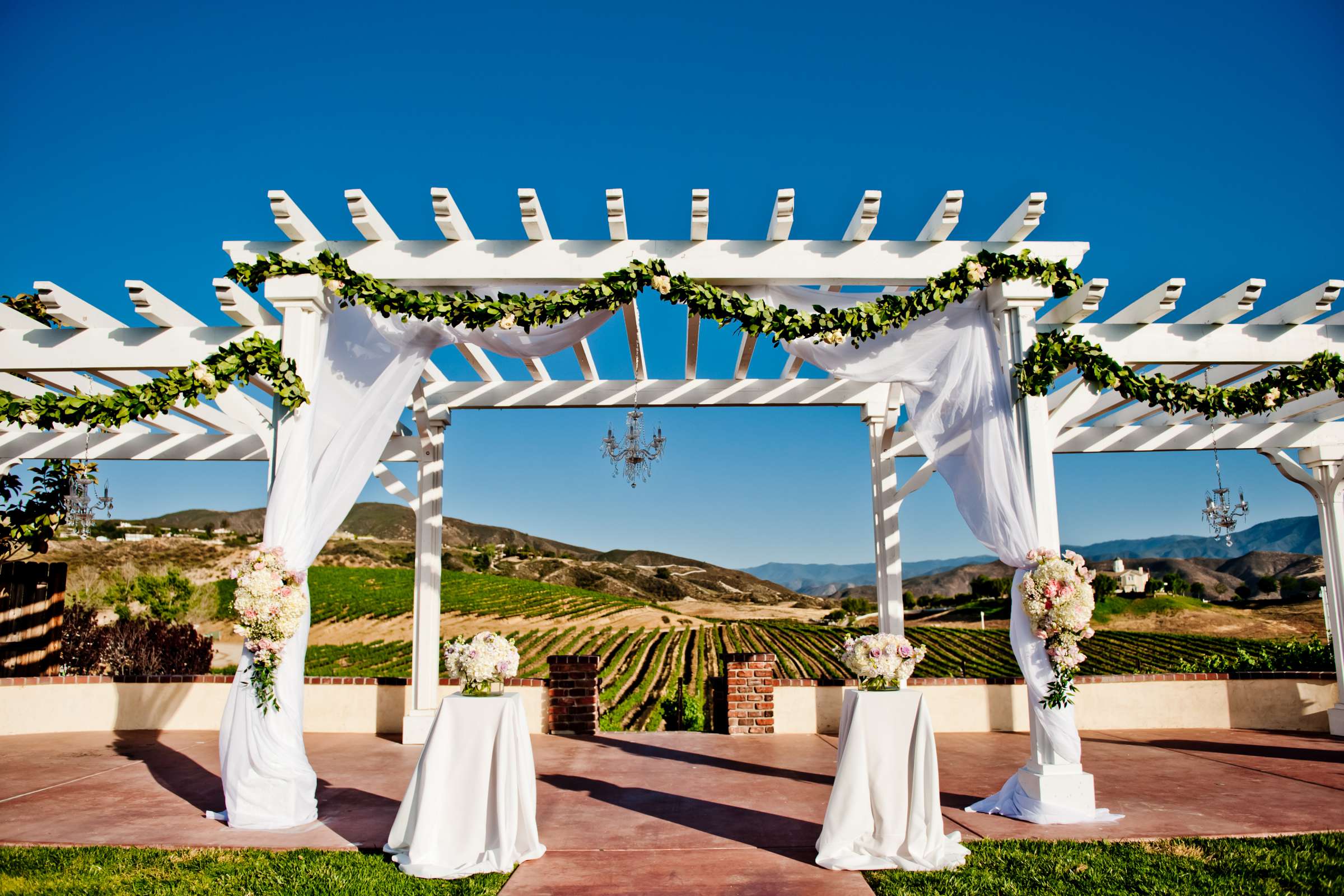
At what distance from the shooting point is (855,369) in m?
5.11

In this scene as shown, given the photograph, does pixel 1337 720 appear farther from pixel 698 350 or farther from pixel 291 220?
pixel 291 220

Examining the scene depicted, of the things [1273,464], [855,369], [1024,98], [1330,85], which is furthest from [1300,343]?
[1330,85]

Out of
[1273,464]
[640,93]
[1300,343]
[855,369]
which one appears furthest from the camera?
[640,93]

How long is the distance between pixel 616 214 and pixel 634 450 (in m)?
2.65


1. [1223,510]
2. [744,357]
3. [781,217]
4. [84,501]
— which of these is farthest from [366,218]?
[1223,510]

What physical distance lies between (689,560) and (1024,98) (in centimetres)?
9715

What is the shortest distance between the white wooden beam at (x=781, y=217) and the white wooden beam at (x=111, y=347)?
3.65 meters

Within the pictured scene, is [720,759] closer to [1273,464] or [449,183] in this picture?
[449,183]

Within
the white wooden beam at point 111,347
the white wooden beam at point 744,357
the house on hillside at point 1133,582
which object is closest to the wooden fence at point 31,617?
the white wooden beam at point 111,347

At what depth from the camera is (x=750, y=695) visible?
8070 mm

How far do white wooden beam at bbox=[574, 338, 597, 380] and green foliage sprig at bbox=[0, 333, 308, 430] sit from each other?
2.22 meters

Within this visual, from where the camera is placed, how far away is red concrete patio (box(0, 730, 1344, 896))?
3912 millimetres

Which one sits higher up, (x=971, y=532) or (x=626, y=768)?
(x=971, y=532)

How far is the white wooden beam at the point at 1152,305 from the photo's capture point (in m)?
5.33
